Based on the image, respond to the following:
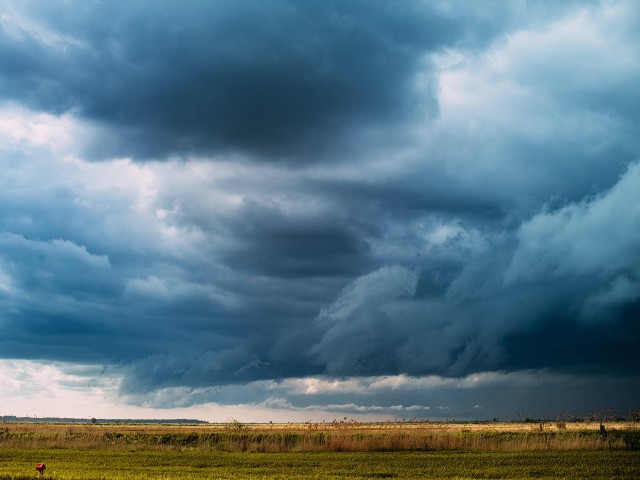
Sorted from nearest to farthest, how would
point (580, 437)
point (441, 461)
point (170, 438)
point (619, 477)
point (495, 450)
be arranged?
point (619, 477)
point (441, 461)
point (495, 450)
point (580, 437)
point (170, 438)

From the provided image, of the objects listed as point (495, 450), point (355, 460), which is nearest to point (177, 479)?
point (355, 460)

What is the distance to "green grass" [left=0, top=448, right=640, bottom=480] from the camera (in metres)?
37.0

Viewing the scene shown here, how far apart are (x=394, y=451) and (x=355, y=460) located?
1164 cm

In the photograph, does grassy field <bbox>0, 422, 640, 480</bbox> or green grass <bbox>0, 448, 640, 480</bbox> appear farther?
grassy field <bbox>0, 422, 640, 480</bbox>

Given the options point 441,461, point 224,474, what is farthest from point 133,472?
point 441,461

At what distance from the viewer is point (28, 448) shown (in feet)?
209

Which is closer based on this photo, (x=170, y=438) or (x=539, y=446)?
(x=539, y=446)

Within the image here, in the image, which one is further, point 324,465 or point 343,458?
point 343,458

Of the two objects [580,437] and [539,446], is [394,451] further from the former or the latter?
[580,437]

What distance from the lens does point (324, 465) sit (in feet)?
147

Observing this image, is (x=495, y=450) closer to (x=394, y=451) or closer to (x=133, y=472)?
(x=394, y=451)

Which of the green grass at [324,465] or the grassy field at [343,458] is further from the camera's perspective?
the grassy field at [343,458]

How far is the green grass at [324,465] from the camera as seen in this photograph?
121ft

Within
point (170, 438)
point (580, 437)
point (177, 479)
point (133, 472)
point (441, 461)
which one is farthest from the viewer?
point (170, 438)
